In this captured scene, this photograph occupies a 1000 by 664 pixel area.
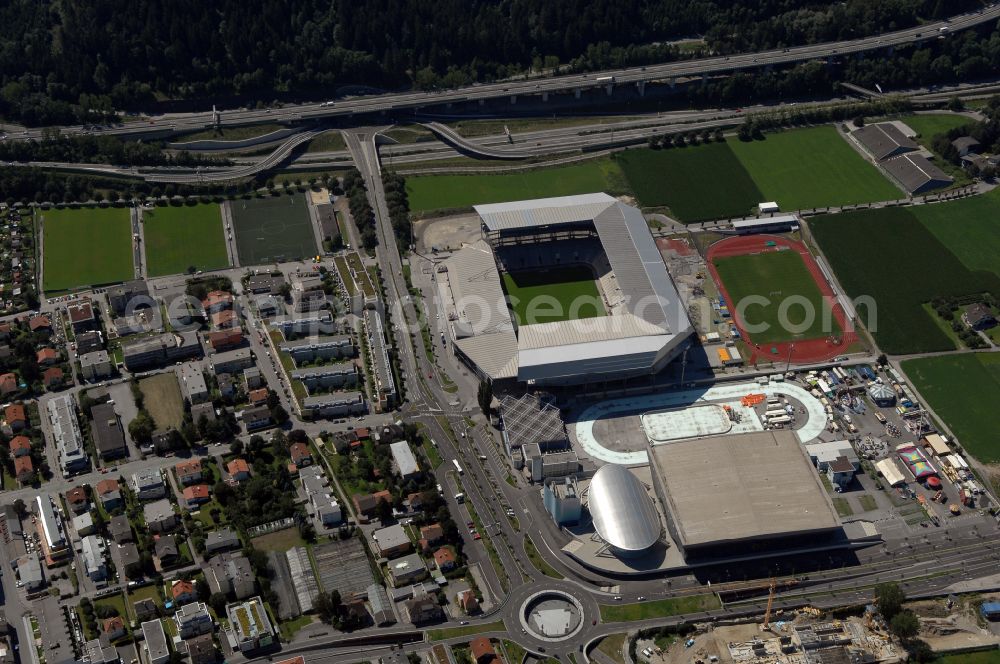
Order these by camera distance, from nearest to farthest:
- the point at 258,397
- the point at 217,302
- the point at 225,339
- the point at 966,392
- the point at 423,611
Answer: the point at 423,611
the point at 258,397
the point at 966,392
the point at 225,339
the point at 217,302

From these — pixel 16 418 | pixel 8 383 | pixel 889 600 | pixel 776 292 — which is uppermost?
pixel 8 383

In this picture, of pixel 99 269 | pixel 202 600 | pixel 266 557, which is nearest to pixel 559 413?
pixel 266 557

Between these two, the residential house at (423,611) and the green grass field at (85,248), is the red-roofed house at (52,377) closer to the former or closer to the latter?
the green grass field at (85,248)

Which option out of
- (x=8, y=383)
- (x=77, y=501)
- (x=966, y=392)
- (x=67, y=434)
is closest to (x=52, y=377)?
(x=8, y=383)

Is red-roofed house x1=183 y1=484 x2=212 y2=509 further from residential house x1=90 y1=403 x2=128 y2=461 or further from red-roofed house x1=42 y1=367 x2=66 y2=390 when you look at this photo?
red-roofed house x1=42 y1=367 x2=66 y2=390

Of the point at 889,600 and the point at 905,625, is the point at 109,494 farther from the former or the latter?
the point at 905,625

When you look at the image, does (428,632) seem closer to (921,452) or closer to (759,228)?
(921,452)

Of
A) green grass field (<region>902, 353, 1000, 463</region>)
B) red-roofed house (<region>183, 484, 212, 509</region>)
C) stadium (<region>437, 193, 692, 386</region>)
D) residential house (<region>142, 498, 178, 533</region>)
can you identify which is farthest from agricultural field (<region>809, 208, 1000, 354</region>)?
residential house (<region>142, 498, 178, 533</region>)
